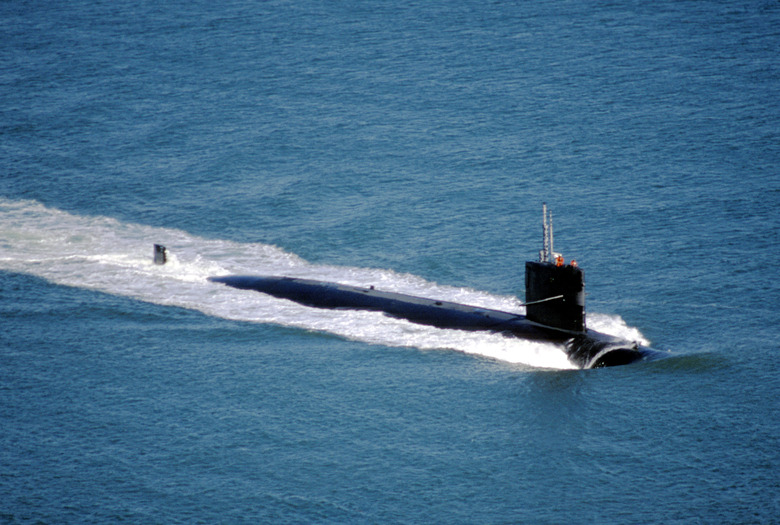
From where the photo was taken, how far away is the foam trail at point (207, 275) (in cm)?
2683

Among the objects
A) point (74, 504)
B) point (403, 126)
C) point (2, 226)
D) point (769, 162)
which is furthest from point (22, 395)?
point (769, 162)

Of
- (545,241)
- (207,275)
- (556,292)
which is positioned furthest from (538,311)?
(207,275)

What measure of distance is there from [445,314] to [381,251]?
808 cm

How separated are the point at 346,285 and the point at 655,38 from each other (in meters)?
32.6

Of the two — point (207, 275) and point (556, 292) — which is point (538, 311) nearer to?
point (556, 292)

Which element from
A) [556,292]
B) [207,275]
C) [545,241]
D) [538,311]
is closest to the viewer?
[545,241]

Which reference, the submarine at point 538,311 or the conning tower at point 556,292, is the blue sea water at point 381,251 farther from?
the conning tower at point 556,292

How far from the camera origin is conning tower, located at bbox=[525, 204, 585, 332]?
2420 cm

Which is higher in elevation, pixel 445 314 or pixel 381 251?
pixel 381 251

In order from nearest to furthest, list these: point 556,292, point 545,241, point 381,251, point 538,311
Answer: point 545,241
point 556,292
point 538,311
point 381,251

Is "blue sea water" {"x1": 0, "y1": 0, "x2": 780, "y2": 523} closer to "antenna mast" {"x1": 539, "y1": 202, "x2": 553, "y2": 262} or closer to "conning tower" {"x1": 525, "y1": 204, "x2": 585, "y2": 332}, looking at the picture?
"conning tower" {"x1": 525, "y1": 204, "x2": 585, "y2": 332}

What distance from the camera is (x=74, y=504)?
62.0 feet

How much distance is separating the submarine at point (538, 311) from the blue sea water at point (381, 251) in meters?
0.55

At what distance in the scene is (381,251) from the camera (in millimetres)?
35250
